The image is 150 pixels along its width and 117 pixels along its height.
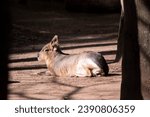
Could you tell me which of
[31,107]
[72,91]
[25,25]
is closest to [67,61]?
[72,91]

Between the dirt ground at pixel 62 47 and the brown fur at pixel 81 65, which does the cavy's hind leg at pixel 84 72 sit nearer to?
the brown fur at pixel 81 65

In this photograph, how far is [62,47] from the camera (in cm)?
1501

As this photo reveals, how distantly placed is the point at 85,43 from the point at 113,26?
584cm

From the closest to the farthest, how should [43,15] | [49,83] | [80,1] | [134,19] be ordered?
[134,19] → [49,83] → [43,15] → [80,1]

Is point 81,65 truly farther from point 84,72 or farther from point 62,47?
point 62,47

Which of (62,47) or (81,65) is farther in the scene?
(62,47)

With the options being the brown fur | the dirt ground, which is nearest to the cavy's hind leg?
the brown fur

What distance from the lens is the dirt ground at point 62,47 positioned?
27.2 ft

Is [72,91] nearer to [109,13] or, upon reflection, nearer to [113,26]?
[113,26]

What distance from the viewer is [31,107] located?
343cm

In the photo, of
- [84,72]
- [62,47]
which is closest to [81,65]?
Answer: [84,72]

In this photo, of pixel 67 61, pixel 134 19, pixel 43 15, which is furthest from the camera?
pixel 43 15

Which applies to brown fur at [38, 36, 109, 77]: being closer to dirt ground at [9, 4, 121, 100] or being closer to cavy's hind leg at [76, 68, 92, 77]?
cavy's hind leg at [76, 68, 92, 77]

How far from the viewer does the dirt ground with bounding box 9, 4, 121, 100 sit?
8281 millimetres
